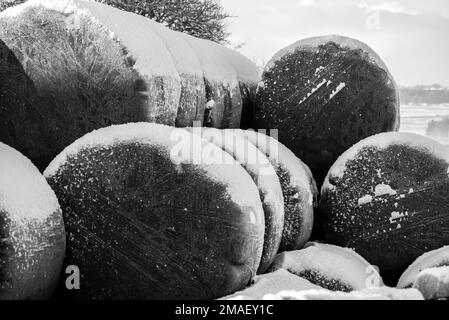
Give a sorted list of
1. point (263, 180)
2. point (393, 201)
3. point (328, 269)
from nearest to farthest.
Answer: point (263, 180), point (328, 269), point (393, 201)

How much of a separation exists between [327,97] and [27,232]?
99.0 inches

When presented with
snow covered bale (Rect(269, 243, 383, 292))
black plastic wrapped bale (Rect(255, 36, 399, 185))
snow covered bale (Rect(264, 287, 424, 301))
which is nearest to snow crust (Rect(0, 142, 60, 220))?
snow covered bale (Rect(264, 287, 424, 301))

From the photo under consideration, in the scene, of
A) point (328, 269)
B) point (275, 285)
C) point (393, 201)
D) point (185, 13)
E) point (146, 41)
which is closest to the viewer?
point (275, 285)

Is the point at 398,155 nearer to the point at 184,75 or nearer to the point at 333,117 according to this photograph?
the point at 333,117

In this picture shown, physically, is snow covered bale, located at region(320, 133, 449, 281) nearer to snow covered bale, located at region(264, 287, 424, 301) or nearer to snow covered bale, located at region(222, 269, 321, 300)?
snow covered bale, located at region(222, 269, 321, 300)

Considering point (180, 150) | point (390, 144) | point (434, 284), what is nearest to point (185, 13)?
point (390, 144)

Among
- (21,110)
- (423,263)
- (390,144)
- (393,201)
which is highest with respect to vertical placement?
(21,110)

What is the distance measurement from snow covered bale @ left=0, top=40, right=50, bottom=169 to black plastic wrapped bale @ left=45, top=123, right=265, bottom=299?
0.49 metres

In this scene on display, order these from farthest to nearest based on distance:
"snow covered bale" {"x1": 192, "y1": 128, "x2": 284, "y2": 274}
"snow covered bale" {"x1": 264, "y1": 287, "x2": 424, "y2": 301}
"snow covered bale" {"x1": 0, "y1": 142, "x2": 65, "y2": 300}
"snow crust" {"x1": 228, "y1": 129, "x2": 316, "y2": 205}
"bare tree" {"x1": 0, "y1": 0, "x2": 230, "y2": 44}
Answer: "bare tree" {"x1": 0, "y1": 0, "x2": 230, "y2": 44} → "snow crust" {"x1": 228, "y1": 129, "x2": 316, "y2": 205} → "snow covered bale" {"x1": 192, "y1": 128, "x2": 284, "y2": 274} → "snow covered bale" {"x1": 0, "y1": 142, "x2": 65, "y2": 300} → "snow covered bale" {"x1": 264, "y1": 287, "x2": 424, "y2": 301}

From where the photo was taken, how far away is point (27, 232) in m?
2.14

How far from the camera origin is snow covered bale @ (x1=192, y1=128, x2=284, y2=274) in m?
2.74

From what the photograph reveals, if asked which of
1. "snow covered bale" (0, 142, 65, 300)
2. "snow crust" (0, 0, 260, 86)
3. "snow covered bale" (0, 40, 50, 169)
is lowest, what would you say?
"snow covered bale" (0, 142, 65, 300)

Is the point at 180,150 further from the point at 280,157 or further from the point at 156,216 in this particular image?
the point at 280,157
